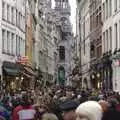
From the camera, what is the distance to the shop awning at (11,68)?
5139cm

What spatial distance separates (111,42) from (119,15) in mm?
4699

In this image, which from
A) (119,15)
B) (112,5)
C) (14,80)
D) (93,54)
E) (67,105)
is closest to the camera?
(67,105)

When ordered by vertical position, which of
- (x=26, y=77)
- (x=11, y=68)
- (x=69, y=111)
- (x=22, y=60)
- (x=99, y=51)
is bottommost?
(x=69, y=111)

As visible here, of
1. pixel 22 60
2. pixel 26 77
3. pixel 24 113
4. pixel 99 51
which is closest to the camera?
pixel 24 113

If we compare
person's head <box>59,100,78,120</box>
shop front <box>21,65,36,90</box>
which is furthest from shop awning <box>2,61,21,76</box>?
person's head <box>59,100,78,120</box>

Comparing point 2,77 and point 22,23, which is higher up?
point 22,23

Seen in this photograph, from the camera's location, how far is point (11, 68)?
5350cm

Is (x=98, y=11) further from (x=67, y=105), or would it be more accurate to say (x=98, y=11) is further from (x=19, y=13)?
→ (x=67, y=105)

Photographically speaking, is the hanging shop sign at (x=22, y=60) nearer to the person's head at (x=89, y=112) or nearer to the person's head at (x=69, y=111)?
the person's head at (x=69, y=111)

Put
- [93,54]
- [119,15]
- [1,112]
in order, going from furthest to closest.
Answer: [93,54]
[119,15]
[1,112]

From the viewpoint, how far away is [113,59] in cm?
4659

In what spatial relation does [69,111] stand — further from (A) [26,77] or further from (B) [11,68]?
(A) [26,77]

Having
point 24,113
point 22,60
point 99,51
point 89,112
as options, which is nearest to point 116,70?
point 22,60

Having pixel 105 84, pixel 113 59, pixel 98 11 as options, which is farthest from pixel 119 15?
pixel 98 11
